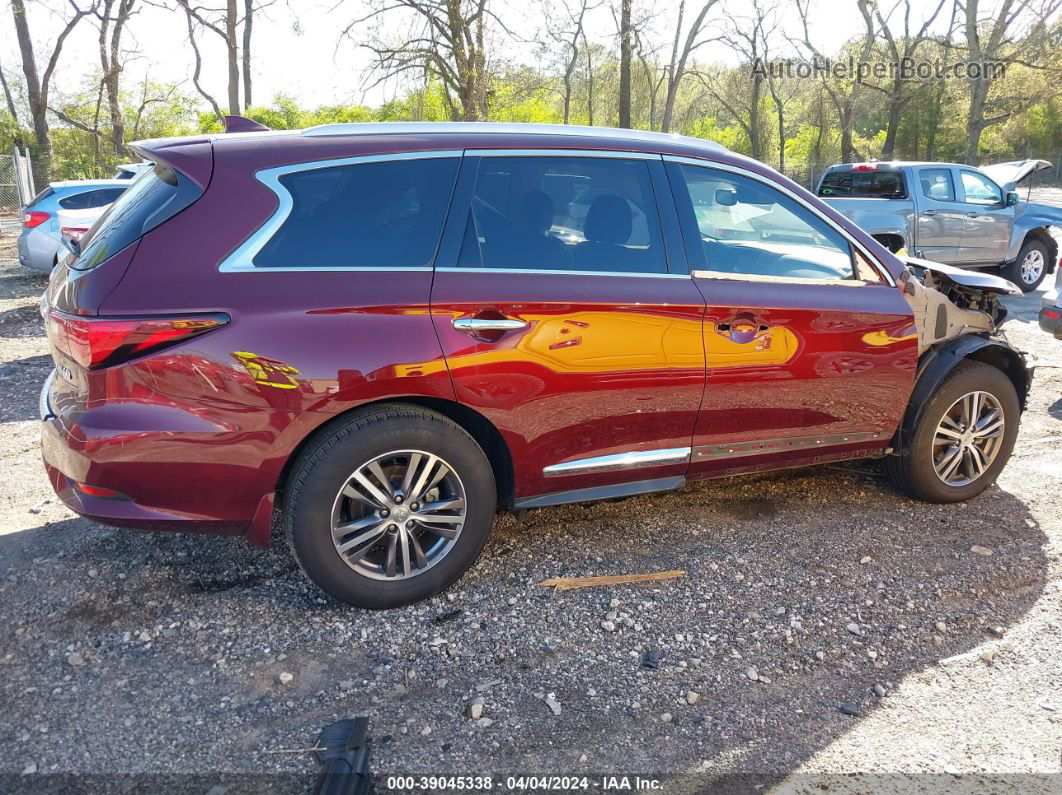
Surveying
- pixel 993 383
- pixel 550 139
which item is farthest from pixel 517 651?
pixel 993 383

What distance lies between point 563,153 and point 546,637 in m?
2.02

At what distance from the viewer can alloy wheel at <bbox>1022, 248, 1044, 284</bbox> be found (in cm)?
1177

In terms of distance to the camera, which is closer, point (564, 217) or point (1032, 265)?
point (564, 217)

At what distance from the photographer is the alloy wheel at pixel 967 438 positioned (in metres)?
4.28

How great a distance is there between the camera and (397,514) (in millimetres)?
3230

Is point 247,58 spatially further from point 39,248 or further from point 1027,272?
point 1027,272

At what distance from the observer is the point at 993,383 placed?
432cm

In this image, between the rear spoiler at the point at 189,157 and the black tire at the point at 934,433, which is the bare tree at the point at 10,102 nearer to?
the rear spoiler at the point at 189,157

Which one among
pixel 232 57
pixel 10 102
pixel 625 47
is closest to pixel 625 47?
pixel 625 47

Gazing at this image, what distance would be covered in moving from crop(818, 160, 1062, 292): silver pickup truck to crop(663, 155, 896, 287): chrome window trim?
7.07m

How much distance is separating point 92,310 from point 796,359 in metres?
2.93

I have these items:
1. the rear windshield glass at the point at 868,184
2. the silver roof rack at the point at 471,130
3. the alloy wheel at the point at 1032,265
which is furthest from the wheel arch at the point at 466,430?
the alloy wheel at the point at 1032,265

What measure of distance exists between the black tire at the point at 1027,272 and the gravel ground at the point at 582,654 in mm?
8864

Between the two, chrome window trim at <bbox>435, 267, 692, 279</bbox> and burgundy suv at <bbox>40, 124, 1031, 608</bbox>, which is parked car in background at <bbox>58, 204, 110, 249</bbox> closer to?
burgundy suv at <bbox>40, 124, 1031, 608</bbox>
